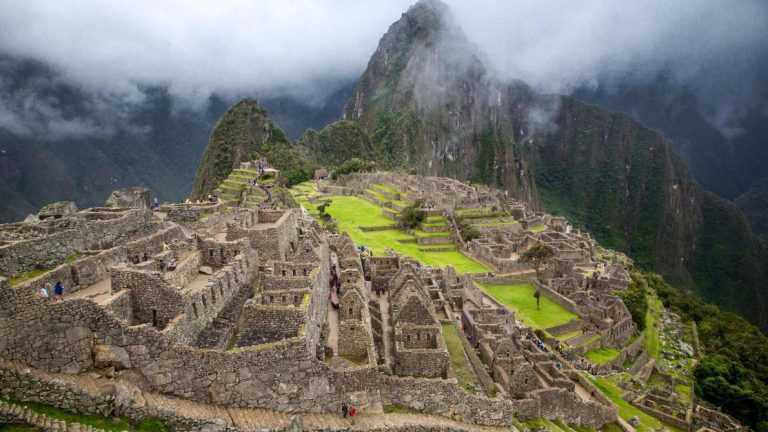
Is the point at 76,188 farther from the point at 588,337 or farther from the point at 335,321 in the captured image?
the point at 588,337

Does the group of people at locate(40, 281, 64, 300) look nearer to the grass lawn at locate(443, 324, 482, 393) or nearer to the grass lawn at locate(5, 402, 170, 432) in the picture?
the grass lawn at locate(5, 402, 170, 432)

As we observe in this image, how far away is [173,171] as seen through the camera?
53.8 m

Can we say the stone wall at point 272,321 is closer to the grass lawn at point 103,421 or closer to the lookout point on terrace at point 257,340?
the lookout point on terrace at point 257,340

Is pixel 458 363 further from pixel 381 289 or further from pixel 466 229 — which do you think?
pixel 466 229

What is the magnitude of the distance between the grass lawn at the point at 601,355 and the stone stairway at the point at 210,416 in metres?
22.8

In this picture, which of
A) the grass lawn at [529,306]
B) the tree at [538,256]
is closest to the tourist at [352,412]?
the grass lawn at [529,306]

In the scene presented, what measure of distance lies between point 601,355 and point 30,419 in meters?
34.0

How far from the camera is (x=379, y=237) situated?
55.1 m

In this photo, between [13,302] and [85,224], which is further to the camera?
[85,224]

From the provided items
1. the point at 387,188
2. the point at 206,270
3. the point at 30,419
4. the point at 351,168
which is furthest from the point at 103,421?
the point at 351,168

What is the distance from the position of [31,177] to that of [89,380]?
30.0 metres

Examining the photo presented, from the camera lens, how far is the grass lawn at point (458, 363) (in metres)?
19.2

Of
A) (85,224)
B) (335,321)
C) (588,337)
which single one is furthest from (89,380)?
(588,337)

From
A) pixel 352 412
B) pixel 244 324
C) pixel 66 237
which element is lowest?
pixel 352 412
